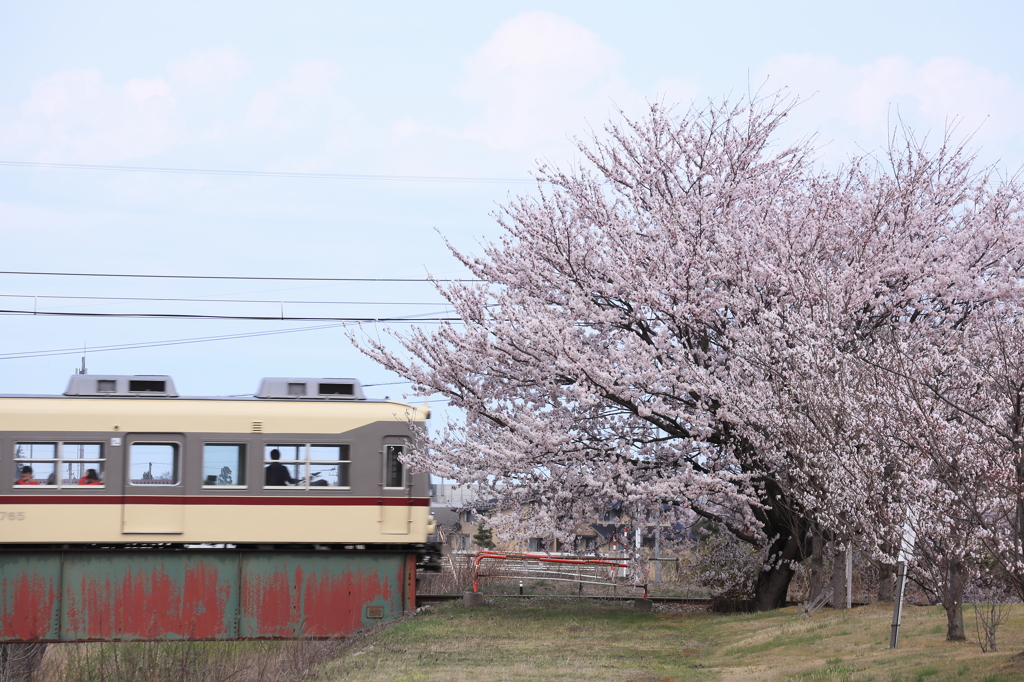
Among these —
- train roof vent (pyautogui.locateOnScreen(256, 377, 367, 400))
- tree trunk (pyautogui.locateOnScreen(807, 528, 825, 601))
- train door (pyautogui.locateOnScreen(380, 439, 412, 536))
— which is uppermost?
train roof vent (pyautogui.locateOnScreen(256, 377, 367, 400))

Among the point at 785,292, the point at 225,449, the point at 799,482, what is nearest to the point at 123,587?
the point at 225,449

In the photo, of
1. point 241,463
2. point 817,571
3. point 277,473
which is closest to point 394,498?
point 277,473

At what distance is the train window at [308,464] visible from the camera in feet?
53.0

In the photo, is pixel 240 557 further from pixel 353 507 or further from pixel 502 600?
pixel 502 600

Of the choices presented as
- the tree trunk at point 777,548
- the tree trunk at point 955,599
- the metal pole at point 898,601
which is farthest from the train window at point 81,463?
the tree trunk at point 955,599

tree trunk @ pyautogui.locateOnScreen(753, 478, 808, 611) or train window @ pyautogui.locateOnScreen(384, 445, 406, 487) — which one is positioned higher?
train window @ pyautogui.locateOnScreen(384, 445, 406, 487)

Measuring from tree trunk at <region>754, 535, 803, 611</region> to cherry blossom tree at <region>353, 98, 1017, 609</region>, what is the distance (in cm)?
3

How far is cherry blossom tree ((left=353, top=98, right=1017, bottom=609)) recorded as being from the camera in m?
15.7

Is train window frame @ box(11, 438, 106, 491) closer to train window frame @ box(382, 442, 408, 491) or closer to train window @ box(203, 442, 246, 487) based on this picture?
train window @ box(203, 442, 246, 487)

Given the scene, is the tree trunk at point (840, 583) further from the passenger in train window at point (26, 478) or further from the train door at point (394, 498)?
the passenger in train window at point (26, 478)

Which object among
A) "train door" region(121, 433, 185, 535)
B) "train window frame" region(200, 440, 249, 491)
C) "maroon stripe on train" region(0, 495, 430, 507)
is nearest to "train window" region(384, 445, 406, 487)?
"maroon stripe on train" region(0, 495, 430, 507)

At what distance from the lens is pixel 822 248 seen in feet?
56.3

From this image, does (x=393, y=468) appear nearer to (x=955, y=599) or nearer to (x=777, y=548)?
(x=777, y=548)

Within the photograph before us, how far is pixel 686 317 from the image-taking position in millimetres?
16500
